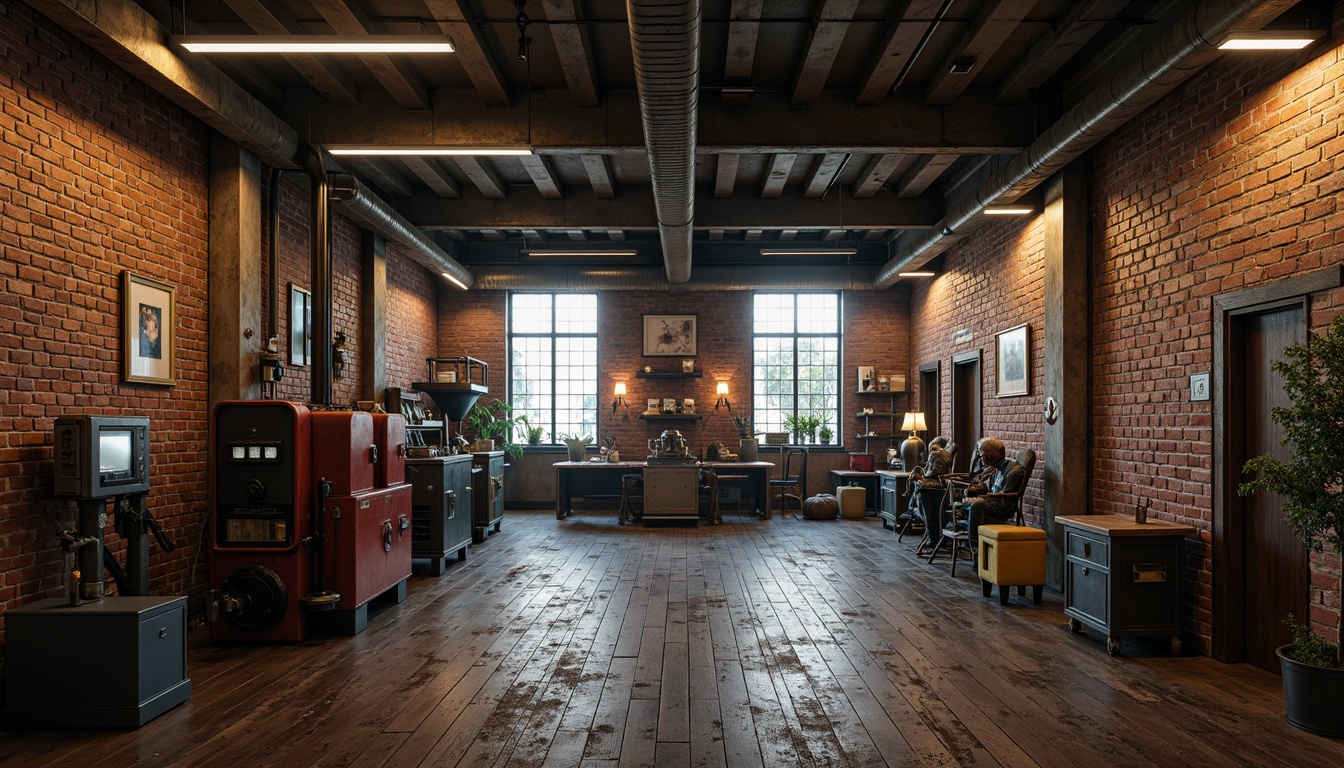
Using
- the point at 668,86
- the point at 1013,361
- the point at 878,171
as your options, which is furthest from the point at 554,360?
the point at 668,86

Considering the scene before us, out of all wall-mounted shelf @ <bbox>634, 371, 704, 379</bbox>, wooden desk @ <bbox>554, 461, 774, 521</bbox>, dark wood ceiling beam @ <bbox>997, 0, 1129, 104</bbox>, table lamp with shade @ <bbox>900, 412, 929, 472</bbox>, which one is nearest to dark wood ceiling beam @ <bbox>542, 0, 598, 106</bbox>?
dark wood ceiling beam @ <bbox>997, 0, 1129, 104</bbox>

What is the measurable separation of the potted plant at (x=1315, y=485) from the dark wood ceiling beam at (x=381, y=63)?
5.61 meters

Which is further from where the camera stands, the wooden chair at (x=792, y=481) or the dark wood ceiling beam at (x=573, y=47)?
the wooden chair at (x=792, y=481)

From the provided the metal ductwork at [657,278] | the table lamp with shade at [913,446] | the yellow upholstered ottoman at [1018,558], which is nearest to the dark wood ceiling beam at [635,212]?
the metal ductwork at [657,278]

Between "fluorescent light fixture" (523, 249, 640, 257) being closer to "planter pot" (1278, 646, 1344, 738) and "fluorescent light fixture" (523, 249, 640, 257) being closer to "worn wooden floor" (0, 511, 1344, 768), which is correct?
"worn wooden floor" (0, 511, 1344, 768)

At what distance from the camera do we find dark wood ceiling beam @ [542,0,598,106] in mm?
5273

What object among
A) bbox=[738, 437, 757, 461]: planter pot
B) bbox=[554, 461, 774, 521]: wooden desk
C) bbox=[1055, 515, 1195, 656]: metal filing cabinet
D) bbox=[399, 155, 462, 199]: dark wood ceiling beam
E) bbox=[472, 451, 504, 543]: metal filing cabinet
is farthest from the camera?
bbox=[738, 437, 757, 461]: planter pot

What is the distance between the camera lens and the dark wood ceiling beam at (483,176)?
27.9ft

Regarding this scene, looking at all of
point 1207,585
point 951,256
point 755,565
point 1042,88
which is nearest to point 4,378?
point 755,565

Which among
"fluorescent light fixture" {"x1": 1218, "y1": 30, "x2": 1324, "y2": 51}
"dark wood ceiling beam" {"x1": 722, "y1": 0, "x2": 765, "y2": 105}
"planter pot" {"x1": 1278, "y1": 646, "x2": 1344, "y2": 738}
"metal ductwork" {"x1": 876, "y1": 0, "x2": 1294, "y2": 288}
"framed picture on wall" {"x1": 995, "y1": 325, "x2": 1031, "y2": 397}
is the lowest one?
"planter pot" {"x1": 1278, "y1": 646, "x2": 1344, "y2": 738}

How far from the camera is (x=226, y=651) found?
511cm

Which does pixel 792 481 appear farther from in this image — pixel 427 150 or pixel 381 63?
pixel 381 63

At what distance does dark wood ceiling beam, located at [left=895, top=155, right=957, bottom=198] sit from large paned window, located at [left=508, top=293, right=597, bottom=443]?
5826mm

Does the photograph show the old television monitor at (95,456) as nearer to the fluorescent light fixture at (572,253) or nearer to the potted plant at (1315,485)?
the potted plant at (1315,485)
